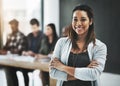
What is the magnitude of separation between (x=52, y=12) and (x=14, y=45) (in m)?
0.32

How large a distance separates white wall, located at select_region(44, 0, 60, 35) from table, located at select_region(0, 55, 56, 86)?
0.17 metres

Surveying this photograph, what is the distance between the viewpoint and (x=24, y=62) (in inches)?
50.9

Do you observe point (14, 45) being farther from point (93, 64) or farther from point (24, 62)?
point (93, 64)

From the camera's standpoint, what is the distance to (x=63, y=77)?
1.06 meters

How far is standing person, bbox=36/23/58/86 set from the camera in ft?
3.88

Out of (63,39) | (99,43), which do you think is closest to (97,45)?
(99,43)

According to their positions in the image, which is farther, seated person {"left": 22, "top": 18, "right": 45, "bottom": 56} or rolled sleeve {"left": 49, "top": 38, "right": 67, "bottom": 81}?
seated person {"left": 22, "top": 18, "right": 45, "bottom": 56}

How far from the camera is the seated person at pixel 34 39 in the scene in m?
1.26

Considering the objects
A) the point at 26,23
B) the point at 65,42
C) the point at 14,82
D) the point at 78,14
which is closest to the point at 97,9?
the point at 78,14

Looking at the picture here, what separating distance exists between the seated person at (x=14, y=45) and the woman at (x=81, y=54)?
1.05 ft

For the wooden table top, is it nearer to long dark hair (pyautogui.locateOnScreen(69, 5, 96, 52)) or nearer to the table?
the table

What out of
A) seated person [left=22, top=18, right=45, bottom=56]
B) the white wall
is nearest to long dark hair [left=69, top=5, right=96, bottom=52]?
the white wall

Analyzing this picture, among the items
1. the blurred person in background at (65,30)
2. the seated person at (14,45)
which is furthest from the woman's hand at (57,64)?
the seated person at (14,45)

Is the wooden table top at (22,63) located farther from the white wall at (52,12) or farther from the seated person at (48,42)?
the white wall at (52,12)
